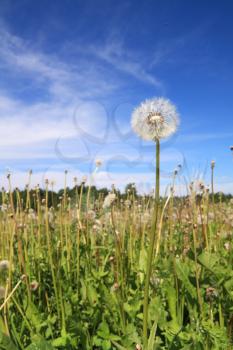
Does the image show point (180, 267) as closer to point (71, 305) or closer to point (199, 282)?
point (199, 282)

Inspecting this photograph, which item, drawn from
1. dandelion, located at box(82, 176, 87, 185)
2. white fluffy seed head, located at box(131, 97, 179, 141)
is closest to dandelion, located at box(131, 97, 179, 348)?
white fluffy seed head, located at box(131, 97, 179, 141)

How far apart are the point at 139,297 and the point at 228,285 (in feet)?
1.60

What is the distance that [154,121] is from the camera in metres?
1.23

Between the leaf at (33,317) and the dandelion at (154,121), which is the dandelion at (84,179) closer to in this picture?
the leaf at (33,317)

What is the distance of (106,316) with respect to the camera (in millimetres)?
1932

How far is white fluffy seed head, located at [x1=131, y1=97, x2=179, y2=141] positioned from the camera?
120 centimetres

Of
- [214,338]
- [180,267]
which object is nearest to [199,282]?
[180,267]

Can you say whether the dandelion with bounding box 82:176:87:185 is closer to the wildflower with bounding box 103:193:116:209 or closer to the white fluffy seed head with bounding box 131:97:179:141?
the wildflower with bounding box 103:193:116:209

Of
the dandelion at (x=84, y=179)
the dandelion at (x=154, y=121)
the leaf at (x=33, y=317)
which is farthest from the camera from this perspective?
the dandelion at (x=84, y=179)

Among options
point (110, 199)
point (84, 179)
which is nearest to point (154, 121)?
point (110, 199)

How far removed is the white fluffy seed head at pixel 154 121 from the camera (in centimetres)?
120

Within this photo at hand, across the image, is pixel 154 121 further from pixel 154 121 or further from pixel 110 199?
pixel 110 199

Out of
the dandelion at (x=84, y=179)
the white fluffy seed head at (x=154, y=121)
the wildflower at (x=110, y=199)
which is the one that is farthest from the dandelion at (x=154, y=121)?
the dandelion at (x=84, y=179)

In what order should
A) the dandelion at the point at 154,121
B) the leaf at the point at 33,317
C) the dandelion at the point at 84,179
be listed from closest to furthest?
the dandelion at the point at 154,121
the leaf at the point at 33,317
the dandelion at the point at 84,179
